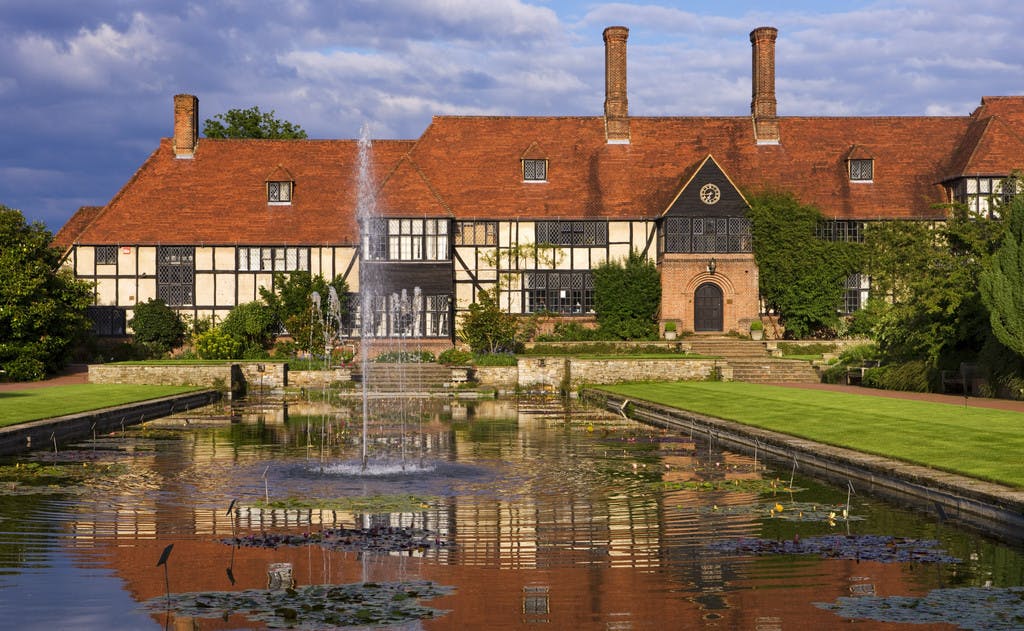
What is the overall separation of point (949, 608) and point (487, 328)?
33.7m

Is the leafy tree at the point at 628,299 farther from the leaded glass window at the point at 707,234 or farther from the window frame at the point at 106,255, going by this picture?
the window frame at the point at 106,255

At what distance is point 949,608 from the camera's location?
336 inches

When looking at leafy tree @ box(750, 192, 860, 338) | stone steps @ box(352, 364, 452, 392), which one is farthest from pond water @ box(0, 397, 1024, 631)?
leafy tree @ box(750, 192, 860, 338)

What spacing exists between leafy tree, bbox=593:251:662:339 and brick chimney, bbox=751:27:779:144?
901cm

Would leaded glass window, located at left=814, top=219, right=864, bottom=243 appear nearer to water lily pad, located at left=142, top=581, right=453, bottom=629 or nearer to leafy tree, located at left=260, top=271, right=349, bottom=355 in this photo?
leafy tree, located at left=260, top=271, right=349, bottom=355

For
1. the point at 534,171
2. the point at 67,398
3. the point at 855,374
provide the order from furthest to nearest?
the point at 534,171 < the point at 855,374 < the point at 67,398

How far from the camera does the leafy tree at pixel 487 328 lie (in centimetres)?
4188

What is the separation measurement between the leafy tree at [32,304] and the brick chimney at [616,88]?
24.0 meters

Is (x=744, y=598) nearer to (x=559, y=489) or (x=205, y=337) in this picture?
(x=559, y=489)

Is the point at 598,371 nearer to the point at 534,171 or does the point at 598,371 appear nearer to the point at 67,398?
the point at 534,171

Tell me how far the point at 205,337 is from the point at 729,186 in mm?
22024

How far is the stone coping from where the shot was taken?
39.4 ft

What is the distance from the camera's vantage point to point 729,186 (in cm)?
Result: 4638

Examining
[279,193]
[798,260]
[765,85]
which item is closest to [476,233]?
[279,193]
